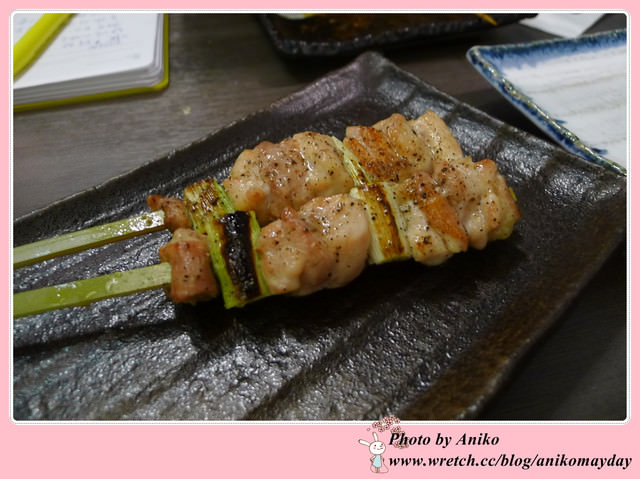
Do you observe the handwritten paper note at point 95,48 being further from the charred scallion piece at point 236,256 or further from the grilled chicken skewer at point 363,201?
the charred scallion piece at point 236,256

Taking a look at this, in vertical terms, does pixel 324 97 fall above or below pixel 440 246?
above

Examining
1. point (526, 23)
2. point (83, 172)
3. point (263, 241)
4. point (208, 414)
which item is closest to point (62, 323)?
point (208, 414)

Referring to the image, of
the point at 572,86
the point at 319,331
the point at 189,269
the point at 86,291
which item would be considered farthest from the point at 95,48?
the point at 572,86

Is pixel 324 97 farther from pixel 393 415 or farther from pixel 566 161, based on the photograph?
pixel 393 415

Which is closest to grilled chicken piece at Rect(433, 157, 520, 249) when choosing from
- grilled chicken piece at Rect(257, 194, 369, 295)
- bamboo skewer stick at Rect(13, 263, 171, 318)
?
grilled chicken piece at Rect(257, 194, 369, 295)

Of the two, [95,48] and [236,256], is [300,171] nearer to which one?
[236,256]
